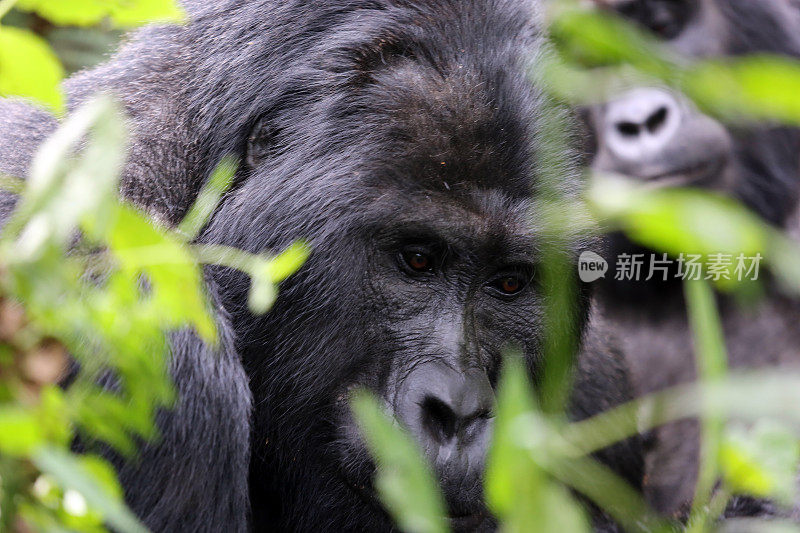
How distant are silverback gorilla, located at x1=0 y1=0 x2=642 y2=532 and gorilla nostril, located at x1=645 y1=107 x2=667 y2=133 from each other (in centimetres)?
208

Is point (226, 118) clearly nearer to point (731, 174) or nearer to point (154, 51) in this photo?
point (154, 51)

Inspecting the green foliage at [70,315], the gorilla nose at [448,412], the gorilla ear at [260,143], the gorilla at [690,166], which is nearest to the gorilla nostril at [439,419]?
the gorilla nose at [448,412]

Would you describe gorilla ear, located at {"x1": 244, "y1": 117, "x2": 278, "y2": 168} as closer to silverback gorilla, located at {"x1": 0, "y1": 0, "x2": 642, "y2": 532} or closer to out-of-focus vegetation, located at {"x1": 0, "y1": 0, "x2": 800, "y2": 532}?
silverback gorilla, located at {"x1": 0, "y1": 0, "x2": 642, "y2": 532}

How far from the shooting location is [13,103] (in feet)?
10.4

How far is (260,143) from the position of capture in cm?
271

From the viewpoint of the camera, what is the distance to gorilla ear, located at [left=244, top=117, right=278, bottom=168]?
2686 mm

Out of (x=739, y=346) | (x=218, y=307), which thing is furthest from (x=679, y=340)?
(x=218, y=307)

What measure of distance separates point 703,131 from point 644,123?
11.5 inches

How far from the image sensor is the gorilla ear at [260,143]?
106 inches

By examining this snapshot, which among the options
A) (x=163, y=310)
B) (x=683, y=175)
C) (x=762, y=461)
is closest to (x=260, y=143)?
(x=163, y=310)

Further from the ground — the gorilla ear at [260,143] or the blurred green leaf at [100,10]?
the blurred green leaf at [100,10]

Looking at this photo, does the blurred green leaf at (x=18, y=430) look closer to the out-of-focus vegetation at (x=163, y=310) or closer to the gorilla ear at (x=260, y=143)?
the out-of-focus vegetation at (x=163, y=310)

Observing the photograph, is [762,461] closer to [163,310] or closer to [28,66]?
[163,310]

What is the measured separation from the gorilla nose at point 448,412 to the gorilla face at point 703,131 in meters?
2.60
